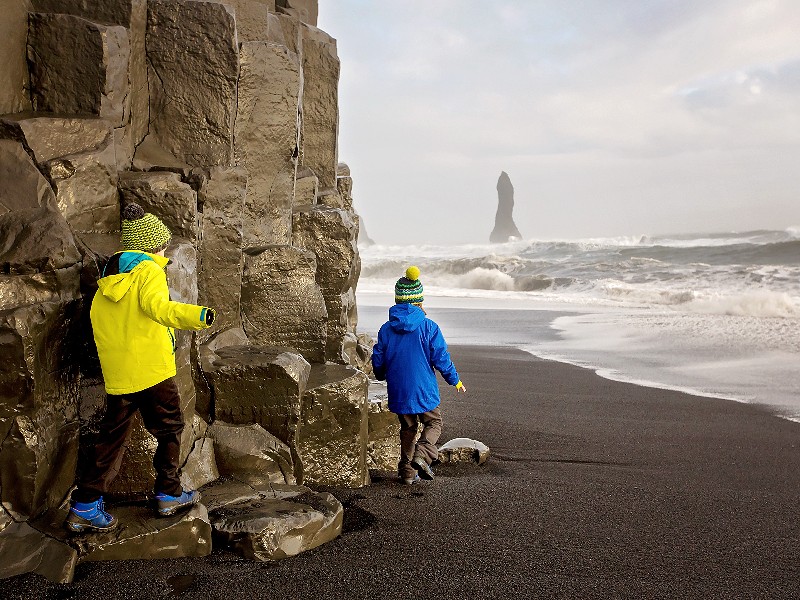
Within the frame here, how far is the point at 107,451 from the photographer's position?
317cm

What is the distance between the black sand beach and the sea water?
2032 mm

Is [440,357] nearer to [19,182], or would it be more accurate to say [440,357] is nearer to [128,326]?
[128,326]

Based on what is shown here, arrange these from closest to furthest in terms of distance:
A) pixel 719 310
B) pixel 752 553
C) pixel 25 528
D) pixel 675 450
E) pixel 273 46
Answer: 1. pixel 25 528
2. pixel 752 553
3. pixel 273 46
4. pixel 675 450
5. pixel 719 310

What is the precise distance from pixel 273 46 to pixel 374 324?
8891 millimetres

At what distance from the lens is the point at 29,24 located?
4023mm

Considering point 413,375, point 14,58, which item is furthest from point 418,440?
point 14,58

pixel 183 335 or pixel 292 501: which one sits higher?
pixel 183 335

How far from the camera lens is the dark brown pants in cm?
465

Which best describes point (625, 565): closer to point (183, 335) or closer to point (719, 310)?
point (183, 335)

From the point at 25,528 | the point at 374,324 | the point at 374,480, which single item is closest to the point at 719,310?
the point at 374,324

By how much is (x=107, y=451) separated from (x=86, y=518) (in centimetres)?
29

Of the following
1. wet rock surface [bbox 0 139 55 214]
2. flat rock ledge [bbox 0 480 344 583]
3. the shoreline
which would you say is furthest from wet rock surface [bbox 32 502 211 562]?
the shoreline

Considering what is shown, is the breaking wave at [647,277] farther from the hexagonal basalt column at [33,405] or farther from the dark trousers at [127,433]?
the hexagonal basalt column at [33,405]

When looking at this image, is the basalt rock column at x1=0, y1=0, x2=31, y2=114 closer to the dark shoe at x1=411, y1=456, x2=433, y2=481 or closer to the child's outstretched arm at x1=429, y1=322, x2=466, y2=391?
the child's outstretched arm at x1=429, y1=322, x2=466, y2=391
